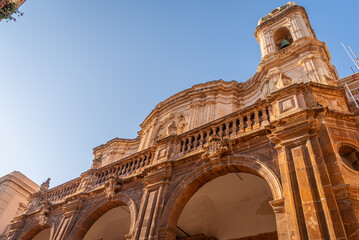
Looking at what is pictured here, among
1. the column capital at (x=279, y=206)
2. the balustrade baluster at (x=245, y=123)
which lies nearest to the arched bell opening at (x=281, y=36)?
the balustrade baluster at (x=245, y=123)

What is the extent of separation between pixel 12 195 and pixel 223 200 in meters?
15.9

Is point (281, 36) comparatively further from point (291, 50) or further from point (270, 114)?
point (270, 114)

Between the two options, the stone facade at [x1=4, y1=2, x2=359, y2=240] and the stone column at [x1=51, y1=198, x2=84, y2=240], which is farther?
the stone column at [x1=51, y1=198, x2=84, y2=240]

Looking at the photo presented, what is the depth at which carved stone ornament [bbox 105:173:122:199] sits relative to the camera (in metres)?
10.8

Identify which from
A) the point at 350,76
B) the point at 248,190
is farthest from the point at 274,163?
the point at 350,76

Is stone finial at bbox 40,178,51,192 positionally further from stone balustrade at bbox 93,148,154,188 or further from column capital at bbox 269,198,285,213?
column capital at bbox 269,198,285,213

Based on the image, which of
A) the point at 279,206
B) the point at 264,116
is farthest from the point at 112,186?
the point at 279,206

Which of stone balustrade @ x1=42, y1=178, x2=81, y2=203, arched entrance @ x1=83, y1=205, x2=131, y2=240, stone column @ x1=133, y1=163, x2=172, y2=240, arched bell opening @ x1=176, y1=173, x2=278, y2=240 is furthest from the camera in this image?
stone balustrade @ x1=42, y1=178, x2=81, y2=203

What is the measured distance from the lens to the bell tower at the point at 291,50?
15.2m

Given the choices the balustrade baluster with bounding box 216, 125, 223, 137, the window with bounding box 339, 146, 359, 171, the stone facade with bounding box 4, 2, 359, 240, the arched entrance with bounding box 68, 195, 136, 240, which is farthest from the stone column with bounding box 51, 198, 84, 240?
the window with bounding box 339, 146, 359, 171

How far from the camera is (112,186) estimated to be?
35.6 ft

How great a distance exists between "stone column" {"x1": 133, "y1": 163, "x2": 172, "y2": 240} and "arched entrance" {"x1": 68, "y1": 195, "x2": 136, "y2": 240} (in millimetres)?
575

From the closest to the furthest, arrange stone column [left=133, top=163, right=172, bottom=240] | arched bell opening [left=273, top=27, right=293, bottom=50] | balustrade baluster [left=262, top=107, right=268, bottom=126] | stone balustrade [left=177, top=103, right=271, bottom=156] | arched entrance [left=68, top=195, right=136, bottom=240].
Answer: stone column [left=133, top=163, right=172, bottom=240], balustrade baluster [left=262, top=107, right=268, bottom=126], stone balustrade [left=177, top=103, right=271, bottom=156], arched entrance [left=68, top=195, right=136, bottom=240], arched bell opening [left=273, top=27, right=293, bottom=50]

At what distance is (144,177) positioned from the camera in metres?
10.0
